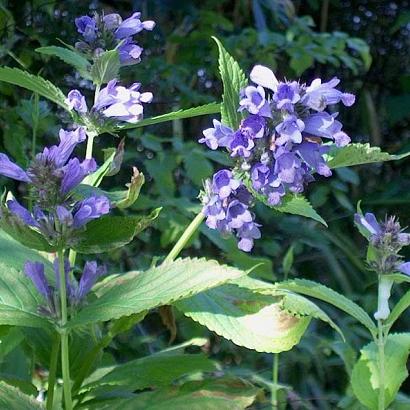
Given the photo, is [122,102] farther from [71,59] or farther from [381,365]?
[381,365]

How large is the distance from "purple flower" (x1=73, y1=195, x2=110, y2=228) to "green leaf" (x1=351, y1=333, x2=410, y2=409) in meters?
0.28

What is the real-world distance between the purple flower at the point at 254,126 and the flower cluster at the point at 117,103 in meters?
0.09

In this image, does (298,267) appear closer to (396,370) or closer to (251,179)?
(396,370)

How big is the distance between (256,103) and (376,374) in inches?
10.9

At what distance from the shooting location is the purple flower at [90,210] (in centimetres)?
50

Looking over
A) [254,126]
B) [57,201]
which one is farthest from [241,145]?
[57,201]

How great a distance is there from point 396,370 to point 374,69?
2.19 m

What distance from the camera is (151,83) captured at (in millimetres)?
1759

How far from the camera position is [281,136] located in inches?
20.6

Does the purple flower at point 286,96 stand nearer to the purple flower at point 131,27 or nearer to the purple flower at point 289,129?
the purple flower at point 289,129

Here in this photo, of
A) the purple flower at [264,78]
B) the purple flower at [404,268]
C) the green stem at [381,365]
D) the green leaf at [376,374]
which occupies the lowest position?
the green leaf at [376,374]

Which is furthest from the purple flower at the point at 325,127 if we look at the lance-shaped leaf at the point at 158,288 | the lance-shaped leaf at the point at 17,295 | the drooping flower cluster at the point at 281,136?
the lance-shaped leaf at the point at 17,295

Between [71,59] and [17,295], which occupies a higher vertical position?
[71,59]

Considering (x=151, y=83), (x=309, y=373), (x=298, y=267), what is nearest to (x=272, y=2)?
(x=151, y=83)
